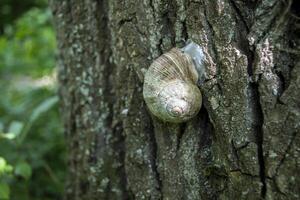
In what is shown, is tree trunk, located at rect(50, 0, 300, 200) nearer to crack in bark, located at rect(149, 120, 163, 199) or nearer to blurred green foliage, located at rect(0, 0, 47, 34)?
crack in bark, located at rect(149, 120, 163, 199)

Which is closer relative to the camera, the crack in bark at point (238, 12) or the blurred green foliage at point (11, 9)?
the crack in bark at point (238, 12)

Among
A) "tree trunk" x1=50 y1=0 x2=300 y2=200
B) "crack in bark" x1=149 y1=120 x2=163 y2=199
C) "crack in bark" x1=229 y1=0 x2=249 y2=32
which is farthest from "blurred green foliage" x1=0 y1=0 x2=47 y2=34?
"crack in bark" x1=229 y1=0 x2=249 y2=32

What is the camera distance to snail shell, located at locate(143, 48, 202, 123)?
1.74 m

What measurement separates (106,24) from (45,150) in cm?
134

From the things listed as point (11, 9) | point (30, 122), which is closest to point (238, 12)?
point (30, 122)

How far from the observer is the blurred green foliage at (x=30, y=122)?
2.79 metres

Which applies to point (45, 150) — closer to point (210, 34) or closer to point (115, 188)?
point (115, 188)

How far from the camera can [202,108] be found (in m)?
1.80

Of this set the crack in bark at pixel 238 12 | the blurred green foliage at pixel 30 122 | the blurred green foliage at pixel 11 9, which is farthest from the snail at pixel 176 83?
the blurred green foliage at pixel 11 9

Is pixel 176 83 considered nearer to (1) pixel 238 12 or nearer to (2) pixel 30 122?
(1) pixel 238 12

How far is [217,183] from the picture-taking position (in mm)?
1820

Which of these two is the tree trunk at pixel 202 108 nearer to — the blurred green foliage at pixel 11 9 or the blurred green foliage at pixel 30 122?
the blurred green foliage at pixel 30 122

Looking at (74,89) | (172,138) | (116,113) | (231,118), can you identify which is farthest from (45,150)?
(231,118)

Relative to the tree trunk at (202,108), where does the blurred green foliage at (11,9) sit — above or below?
below
